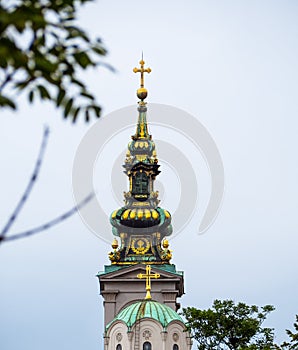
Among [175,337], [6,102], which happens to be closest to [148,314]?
[175,337]

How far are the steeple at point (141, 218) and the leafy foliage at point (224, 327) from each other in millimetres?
33385

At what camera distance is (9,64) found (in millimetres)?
7168

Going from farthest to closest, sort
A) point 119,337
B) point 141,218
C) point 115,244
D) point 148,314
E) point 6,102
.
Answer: point 141,218 → point 115,244 → point 148,314 → point 119,337 → point 6,102

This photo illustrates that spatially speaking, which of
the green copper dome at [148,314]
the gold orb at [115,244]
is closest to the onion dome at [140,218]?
the gold orb at [115,244]

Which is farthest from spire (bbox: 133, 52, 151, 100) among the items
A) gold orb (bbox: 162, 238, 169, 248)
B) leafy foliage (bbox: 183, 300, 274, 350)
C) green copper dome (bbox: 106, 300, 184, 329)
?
leafy foliage (bbox: 183, 300, 274, 350)

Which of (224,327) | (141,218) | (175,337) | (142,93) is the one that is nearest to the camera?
(224,327)

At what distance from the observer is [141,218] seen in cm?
8275

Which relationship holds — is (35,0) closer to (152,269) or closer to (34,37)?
(34,37)

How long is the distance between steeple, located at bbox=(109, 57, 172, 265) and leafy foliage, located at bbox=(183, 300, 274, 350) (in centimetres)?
3339

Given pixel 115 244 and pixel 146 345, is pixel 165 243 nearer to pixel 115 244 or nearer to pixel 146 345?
pixel 115 244

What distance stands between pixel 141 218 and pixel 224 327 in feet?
119

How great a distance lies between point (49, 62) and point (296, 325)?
104ft

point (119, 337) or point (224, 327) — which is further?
point (119, 337)

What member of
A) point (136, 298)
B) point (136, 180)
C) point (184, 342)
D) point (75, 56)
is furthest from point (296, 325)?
point (136, 180)
